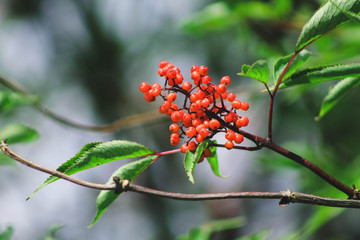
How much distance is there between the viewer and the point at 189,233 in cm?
202

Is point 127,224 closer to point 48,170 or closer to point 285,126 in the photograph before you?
point 285,126

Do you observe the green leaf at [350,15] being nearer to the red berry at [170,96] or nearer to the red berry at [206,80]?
the red berry at [206,80]

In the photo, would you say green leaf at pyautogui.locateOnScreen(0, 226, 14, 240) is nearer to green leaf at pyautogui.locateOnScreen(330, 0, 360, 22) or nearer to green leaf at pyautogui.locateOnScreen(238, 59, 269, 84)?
green leaf at pyautogui.locateOnScreen(238, 59, 269, 84)

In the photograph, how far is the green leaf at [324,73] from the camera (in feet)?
3.91

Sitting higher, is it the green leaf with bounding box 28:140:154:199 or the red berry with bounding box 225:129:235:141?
the red berry with bounding box 225:129:235:141

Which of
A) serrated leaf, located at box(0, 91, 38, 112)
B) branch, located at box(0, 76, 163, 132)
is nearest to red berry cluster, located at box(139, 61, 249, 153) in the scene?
serrated leaf, located at box(0, 91, 38, 112)

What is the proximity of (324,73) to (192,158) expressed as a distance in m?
0.50

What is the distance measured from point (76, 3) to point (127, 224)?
4.80 metres

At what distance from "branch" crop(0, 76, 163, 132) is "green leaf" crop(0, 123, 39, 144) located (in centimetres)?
17

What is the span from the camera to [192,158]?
1193mm

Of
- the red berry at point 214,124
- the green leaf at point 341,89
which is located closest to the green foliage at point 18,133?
the red berry at point 214,124

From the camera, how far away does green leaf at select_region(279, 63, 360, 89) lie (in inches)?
46.9

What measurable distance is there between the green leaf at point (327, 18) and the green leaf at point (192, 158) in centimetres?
44

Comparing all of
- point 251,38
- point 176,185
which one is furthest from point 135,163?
point 176,185
